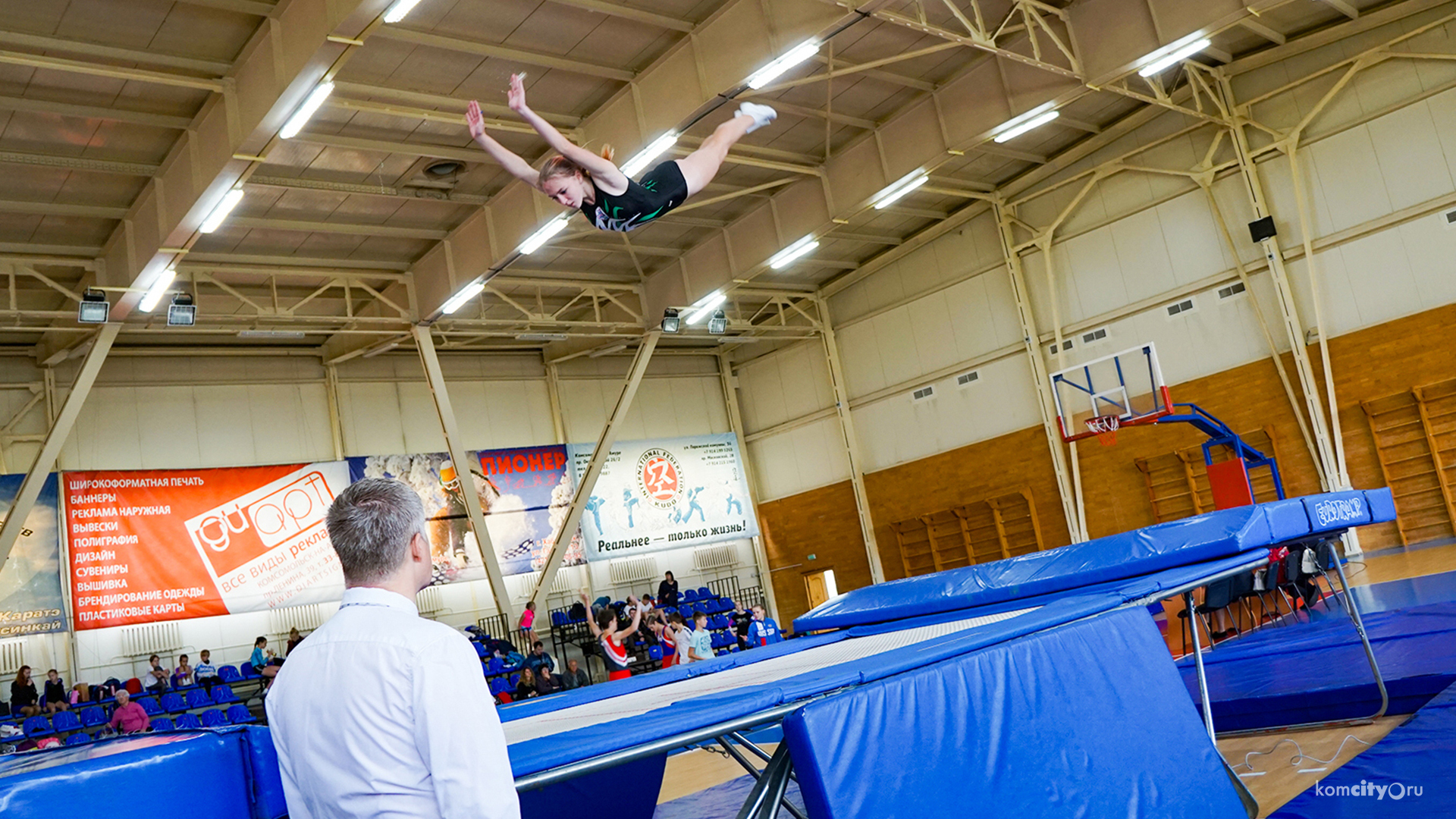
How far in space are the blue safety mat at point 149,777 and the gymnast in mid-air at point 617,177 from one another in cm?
299

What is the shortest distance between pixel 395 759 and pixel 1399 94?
51.8 feet

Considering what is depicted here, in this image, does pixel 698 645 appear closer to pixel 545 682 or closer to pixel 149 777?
pixel 545 682

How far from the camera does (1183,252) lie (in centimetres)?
1522

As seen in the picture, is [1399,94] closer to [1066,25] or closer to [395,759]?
[1066,25]

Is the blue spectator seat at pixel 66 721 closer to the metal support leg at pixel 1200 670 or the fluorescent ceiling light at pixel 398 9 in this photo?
the fluorescent ceiling light at pixel 398 9

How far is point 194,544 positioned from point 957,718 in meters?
14.2

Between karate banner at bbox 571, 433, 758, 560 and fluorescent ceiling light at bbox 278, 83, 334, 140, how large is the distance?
10339 millimetres

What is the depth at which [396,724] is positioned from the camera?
1758 mm

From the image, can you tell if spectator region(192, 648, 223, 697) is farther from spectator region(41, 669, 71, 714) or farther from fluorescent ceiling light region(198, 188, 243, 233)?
fluorescent ceiling light region(198, 188, 243, 233)

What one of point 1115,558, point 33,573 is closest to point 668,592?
point 33,573

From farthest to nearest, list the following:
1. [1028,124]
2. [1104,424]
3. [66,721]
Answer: [1104,424] < [1028,124] < [66,721]

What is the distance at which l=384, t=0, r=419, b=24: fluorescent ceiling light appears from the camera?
7.41 m

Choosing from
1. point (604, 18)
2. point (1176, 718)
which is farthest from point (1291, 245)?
point (1176, 718)

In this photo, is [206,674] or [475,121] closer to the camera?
[475,121]
